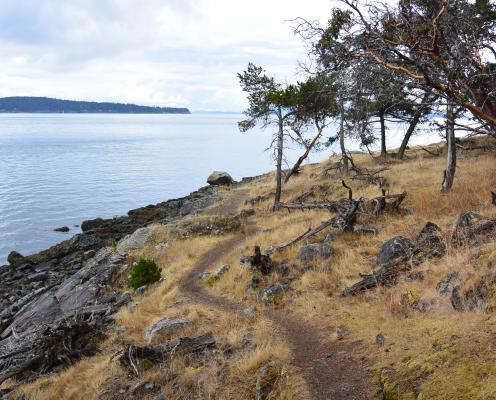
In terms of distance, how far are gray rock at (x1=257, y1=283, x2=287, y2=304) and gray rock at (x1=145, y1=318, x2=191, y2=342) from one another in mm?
1764

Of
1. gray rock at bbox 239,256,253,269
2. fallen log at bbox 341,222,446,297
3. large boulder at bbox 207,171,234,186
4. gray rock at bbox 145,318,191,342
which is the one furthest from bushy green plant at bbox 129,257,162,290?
large boulder at bbox 207,171,234,186

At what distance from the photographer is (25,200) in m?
46.3

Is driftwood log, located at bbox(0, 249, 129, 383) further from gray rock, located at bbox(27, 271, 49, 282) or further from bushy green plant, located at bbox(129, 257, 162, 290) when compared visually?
gray rock, located at bbox(27, 271, 49, 282)

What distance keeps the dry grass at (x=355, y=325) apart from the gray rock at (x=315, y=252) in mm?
231

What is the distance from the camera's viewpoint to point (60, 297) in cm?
1683

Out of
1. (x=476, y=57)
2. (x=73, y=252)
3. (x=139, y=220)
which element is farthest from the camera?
(x=139, y=220)

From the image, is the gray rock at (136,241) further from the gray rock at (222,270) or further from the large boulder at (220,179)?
the large boulder at (220,179)

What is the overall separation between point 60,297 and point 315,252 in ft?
35.4

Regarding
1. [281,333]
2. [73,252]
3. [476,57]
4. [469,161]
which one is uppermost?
[476,57]

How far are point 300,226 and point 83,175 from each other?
5514 centimetres

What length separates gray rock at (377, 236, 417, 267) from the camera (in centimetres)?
881

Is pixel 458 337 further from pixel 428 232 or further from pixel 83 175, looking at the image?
pixel 83 175

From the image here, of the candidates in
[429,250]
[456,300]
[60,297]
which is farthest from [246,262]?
[60,297]

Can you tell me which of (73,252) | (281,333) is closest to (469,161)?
(281,333)
